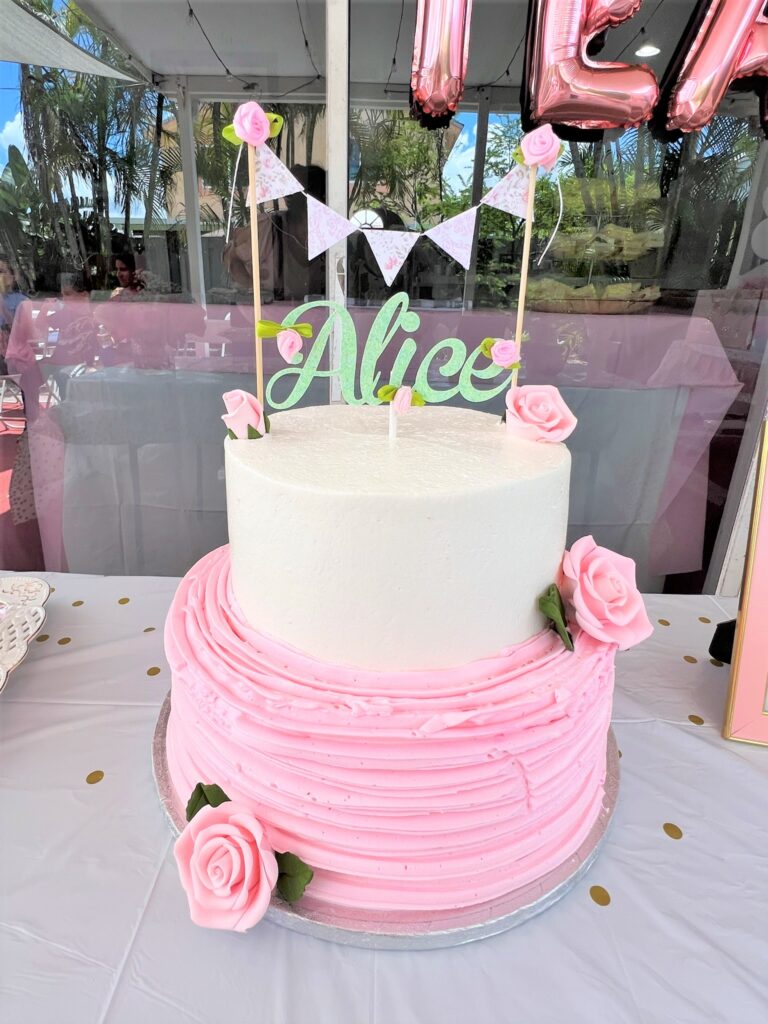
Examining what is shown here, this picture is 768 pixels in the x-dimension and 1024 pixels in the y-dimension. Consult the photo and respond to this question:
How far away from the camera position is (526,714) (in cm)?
96

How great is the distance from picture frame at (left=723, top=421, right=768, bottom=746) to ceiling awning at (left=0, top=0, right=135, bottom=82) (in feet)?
10.2

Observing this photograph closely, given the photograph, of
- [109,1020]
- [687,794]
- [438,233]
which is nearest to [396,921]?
[109,1020]

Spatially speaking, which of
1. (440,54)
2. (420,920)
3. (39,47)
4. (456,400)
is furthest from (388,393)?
(39,47)

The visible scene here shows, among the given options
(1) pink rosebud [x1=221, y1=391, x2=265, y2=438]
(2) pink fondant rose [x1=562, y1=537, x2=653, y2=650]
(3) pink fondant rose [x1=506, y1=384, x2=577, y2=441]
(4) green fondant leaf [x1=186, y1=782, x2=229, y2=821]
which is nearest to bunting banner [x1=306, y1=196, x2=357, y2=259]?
(1) pink rosebud [x1=221, y1=391, x2=265, y2=438]

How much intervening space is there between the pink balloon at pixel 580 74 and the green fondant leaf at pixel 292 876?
222 cm

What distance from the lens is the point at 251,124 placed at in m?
1.09

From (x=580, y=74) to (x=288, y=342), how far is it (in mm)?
1487

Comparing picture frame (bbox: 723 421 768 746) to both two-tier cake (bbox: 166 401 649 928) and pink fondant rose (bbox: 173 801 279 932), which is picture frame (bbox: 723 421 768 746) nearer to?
two-tier cake (bbox: 166 401 649 928)

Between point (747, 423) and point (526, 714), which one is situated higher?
point (747, 423)

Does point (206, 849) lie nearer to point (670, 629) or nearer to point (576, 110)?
point (670, 629)

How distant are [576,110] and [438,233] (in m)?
1.12

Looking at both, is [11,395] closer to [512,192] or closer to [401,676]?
[512,192]

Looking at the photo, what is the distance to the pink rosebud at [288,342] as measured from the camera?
1190 mm

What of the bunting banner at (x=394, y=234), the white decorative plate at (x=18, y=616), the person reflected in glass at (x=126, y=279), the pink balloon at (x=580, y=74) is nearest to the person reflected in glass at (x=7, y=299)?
the person reflected in glass at (x=126, y=279)
